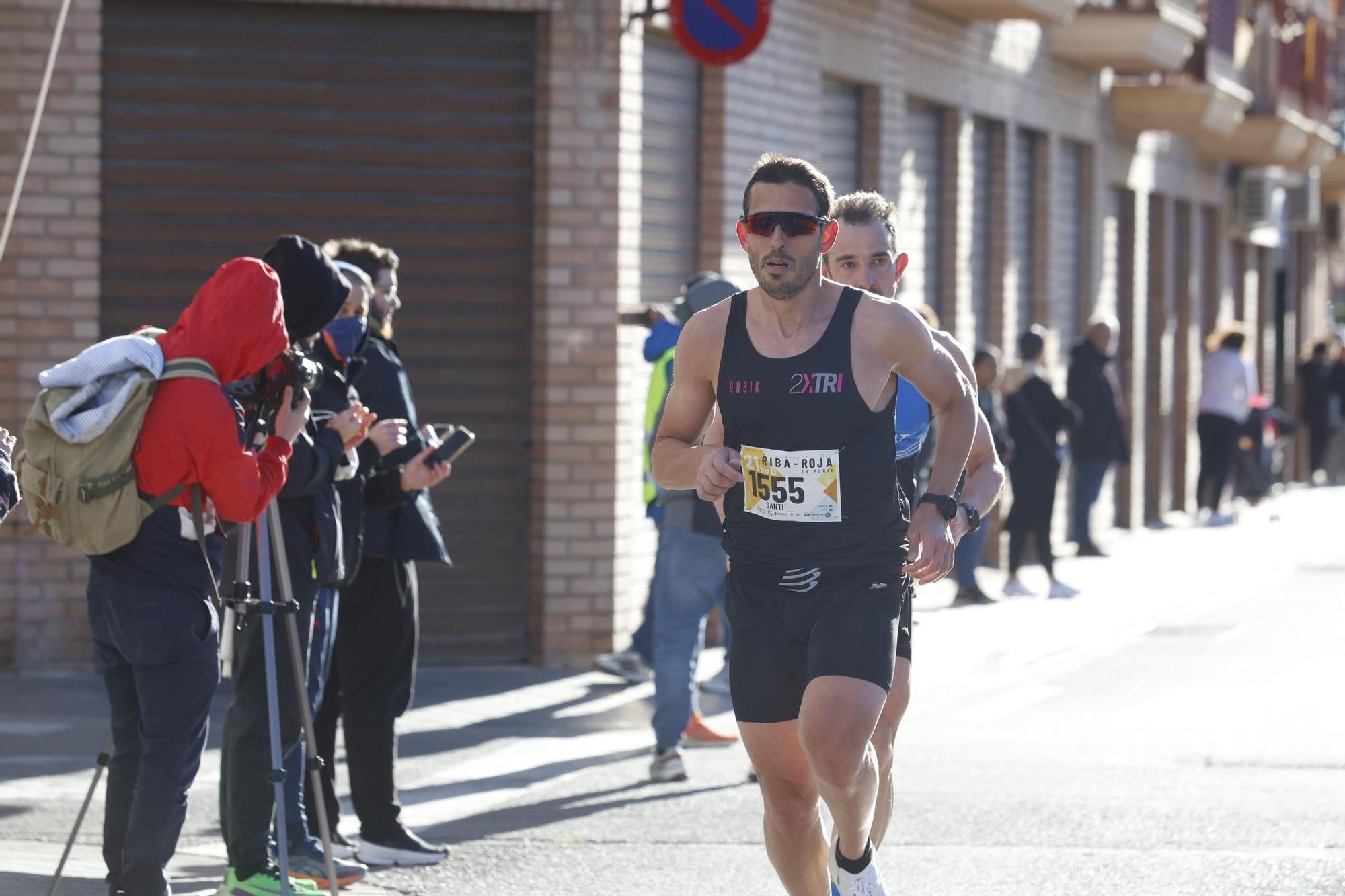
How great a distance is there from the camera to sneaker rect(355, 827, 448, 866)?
735 centimetres

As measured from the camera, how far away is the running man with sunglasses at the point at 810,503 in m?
5.46

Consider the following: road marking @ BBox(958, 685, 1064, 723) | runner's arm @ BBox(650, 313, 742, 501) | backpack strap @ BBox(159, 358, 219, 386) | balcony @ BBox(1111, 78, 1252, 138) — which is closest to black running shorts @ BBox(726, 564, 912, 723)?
runner's arm @ BBox(650, 313, 742, 501)

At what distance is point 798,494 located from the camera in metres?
5.48

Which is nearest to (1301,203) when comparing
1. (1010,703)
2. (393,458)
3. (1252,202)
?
(1252,202)

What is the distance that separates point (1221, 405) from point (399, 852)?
55.5 ft

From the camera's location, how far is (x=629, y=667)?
11.5 meters

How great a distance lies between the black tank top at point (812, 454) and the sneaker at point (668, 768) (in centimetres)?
339

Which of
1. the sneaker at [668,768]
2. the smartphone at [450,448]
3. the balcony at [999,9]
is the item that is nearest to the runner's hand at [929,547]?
the smartphone at [450,448]

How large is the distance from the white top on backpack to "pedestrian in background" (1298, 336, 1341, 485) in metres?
27.8

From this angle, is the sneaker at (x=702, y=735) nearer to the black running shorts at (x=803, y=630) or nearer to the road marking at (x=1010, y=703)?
the road marking at (x=1010, y=703)

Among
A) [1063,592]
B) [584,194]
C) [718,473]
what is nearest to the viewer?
[718,473]

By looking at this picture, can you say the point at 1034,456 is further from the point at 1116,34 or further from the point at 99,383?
the point at 99,383

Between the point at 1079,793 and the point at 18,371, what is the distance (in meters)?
5.56

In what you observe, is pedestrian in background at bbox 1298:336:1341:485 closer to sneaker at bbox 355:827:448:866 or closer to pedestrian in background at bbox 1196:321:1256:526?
pedestrian in background at bbox 1196:321:1256:526
